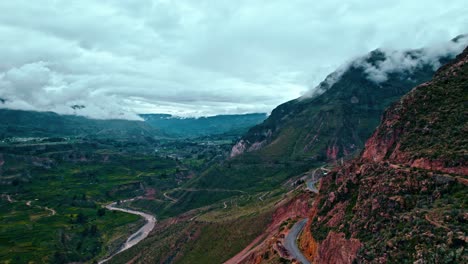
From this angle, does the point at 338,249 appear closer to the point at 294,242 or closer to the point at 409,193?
the point at 409,193

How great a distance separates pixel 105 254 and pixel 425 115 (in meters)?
155

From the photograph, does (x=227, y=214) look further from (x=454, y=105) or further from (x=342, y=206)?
(x=454, y=105)

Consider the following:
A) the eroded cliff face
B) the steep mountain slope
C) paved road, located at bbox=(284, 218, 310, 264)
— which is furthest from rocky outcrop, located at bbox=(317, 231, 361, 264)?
the eroded cliff face

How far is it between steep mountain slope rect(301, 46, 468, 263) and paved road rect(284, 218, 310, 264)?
4.96ft

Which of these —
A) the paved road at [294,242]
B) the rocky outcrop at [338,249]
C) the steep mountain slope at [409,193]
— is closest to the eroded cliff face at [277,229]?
the paved road at [294,242]

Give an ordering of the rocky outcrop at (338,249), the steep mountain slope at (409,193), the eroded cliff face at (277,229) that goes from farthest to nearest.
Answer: the eroded cliff face at (277,229)
the rocky outcrop at (338,249)
the steep mountain slope at (409,193)

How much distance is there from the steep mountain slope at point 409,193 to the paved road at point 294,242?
59.5 inches

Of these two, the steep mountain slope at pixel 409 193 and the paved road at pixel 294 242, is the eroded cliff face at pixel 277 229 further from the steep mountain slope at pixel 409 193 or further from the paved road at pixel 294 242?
the steep mountain slope at pixel 409 193

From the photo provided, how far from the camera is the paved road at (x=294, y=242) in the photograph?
232ft

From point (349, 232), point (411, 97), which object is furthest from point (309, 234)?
point (411, 97)

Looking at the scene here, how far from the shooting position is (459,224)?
142ft

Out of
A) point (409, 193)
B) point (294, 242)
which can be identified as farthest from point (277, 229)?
point (409, 193)

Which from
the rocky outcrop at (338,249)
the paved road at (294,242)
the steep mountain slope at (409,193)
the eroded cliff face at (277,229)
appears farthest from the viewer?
the eroded cliff face at (277,229)

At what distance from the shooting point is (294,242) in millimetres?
80312
